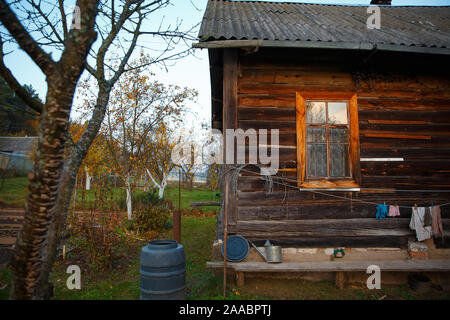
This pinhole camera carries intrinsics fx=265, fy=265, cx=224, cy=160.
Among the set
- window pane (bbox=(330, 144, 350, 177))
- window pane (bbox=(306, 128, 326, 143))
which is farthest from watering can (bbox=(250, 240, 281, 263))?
window pane (bbox=(306, 128, 326, 143))

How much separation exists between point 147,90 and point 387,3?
9.20 metres

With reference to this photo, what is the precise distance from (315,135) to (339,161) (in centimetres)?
68

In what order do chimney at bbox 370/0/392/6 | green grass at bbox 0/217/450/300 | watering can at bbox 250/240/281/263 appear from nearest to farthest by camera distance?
green grass at bbox 0/217/450/300 < watering can at bbox 250/240/281/263 < chimney at bbox 370/0/392/6

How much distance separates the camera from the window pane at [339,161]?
5020mm

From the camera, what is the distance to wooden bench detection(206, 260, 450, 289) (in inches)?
167

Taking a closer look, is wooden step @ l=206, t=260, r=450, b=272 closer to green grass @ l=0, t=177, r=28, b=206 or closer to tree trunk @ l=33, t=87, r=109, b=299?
tree trunk @ l=33, t=87, r=109, b=299

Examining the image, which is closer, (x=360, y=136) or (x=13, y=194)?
(x=360, y=136)

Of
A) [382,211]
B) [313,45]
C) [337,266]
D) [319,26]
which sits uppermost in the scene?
[319,26]

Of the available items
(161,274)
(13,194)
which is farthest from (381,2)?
(13,194)

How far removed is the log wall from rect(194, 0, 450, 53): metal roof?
1.09ft

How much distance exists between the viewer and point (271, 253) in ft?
14.7

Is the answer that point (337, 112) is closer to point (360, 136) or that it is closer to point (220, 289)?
point (360, 136)
